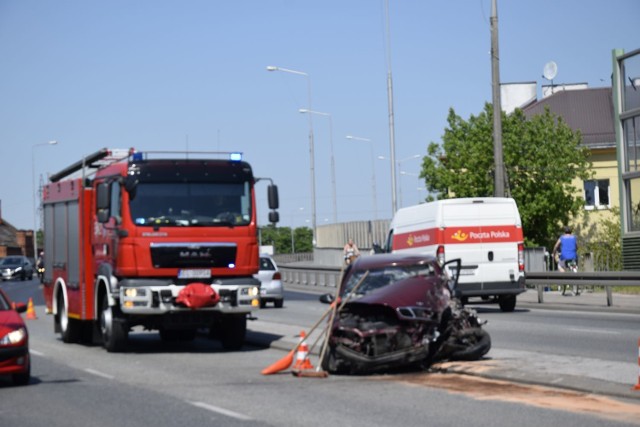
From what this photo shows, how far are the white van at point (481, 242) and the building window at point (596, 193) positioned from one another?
1478 inches

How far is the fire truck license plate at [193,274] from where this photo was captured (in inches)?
741

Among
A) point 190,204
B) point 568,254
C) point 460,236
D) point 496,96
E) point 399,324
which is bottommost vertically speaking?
point 399,324

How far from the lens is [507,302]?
28172 millimetres

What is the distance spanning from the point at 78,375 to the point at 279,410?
505cm

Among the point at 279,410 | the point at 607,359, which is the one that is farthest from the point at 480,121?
the point at 279,410

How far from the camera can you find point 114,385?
14.7 metres

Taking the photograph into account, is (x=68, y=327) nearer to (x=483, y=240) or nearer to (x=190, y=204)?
(x=190, y=204)

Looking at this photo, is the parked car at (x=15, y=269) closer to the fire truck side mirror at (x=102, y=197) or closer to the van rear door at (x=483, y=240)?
the van rear door at (x=483, y=240)

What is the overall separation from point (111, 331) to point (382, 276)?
17.9ft

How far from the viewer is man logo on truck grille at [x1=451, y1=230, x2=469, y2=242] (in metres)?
27.0

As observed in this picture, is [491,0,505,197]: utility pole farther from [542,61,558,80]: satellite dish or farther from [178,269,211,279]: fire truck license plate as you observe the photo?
[542,61,558,80]: satellite dish

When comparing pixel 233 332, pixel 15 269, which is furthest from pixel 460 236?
pixel 15 269

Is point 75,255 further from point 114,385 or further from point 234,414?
point 234,414

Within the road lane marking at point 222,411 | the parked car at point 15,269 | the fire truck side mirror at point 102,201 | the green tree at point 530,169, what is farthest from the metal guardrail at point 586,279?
the parked car at point 15,269
